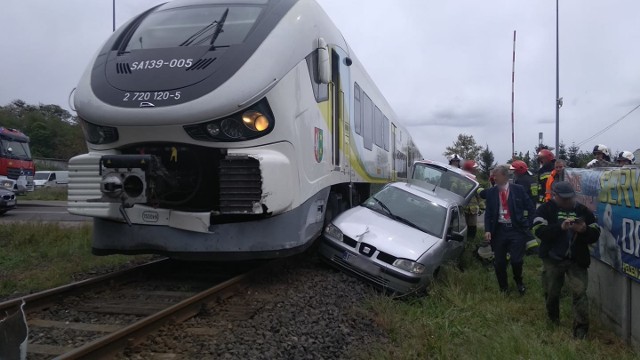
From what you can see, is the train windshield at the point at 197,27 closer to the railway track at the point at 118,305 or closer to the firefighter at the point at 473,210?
the railway track at the point at 118,305

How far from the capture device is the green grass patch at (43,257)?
6.59 meters

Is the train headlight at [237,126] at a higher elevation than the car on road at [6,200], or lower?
higher

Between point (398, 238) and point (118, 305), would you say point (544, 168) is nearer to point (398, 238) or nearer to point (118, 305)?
point (398, 238)

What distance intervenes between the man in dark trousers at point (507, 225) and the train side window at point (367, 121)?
3348 mm

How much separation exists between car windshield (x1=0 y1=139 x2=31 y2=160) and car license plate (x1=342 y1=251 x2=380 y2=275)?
1724 centimetres

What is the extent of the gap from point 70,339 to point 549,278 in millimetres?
4396

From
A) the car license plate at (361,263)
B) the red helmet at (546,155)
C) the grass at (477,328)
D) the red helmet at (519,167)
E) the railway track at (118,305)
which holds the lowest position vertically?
the grass at (477,328)

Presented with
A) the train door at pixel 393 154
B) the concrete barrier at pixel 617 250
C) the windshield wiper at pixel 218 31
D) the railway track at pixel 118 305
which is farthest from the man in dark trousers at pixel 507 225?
the train door at pixel 393 154

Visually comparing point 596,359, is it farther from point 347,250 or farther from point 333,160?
point 333,160

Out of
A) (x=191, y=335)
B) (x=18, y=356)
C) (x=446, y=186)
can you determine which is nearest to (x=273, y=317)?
(x=191, y=335)

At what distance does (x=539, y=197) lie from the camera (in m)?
9.26

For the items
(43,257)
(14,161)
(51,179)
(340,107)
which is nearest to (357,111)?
(340,107)

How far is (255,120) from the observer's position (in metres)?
5.58

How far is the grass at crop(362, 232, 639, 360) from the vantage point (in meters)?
4.27
